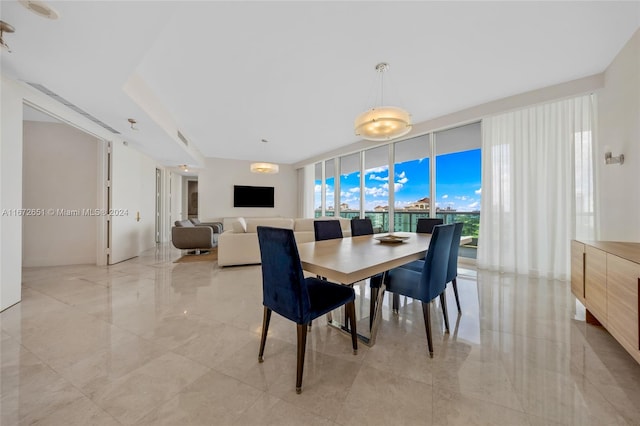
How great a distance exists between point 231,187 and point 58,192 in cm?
A: 408

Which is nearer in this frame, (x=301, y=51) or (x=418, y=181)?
(x=301, y=51)

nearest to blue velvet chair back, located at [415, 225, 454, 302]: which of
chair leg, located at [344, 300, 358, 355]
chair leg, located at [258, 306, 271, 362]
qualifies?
chair leg, located at [344, 300, 358, 355]

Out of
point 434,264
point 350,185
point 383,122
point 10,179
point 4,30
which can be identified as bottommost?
point 434,264

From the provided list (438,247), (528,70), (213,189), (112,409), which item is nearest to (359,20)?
(438,247)

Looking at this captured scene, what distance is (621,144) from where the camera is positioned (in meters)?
2.44

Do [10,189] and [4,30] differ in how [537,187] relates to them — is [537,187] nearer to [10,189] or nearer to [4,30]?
[4,30]

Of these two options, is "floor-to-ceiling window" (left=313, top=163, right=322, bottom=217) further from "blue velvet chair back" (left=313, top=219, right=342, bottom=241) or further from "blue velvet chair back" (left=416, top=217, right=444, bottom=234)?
"blue velvet chair back" (left=313, top=219, right=342, bottom=241)

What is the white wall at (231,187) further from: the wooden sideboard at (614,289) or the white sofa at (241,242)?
the wooden sideboard at (614,289)

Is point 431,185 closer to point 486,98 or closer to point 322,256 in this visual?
point 486,98

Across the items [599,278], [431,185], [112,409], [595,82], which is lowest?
[112,409]

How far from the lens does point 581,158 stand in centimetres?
306

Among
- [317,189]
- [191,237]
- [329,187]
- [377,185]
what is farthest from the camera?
[317,189]

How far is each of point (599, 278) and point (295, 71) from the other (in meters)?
3.40

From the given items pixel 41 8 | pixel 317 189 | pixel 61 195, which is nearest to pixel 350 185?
pixel 317 189
